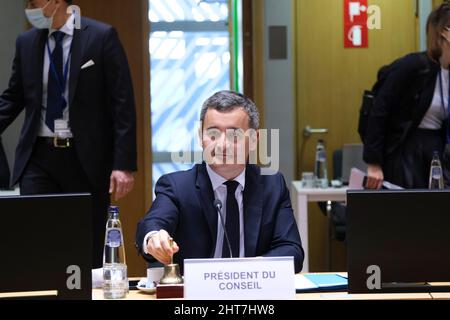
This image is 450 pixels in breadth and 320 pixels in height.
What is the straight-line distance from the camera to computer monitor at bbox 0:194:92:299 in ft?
5.94

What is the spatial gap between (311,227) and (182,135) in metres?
1.17

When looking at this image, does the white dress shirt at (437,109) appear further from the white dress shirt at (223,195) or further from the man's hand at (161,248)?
the man's hand at (161,248)

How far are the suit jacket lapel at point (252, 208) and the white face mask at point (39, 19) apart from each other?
58.5 inches

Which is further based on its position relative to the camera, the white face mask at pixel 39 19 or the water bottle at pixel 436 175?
the water bottle at pixel 436 175

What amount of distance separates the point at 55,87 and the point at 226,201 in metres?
1.39

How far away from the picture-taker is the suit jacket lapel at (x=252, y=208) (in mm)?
2400

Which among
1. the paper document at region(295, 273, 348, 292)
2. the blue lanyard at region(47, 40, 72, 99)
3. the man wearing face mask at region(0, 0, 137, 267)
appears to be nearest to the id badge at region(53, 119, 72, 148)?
the man wearing face mask at region(0, 0, 137, 267)

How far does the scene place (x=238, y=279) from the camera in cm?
181

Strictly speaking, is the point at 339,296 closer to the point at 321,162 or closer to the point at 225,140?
the point at 225,140


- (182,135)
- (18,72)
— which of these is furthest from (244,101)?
(182,135)

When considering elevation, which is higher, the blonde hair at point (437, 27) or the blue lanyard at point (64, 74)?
the blonde hair at point (437, 27)

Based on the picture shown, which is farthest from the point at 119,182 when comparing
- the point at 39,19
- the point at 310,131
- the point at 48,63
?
the point at 310,131

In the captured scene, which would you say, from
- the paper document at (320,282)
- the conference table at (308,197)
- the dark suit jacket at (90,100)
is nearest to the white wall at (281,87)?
the conference table at (308,197)

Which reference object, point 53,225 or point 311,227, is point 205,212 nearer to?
point 53,225
